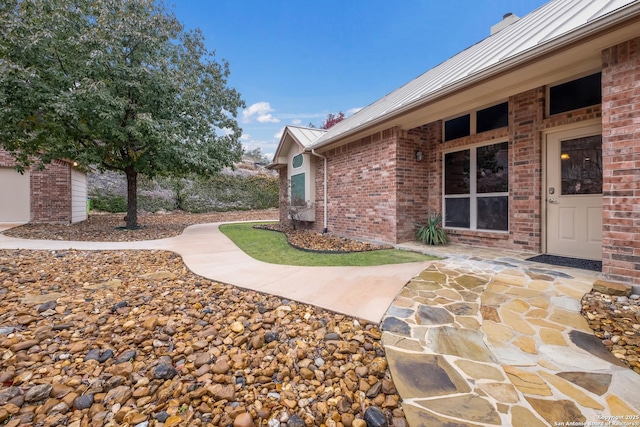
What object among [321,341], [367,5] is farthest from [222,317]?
[367,5]

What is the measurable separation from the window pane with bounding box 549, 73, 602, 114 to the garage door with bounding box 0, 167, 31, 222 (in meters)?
16.5

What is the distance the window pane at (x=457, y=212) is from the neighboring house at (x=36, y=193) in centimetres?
1395

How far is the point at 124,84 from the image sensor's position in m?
7.10

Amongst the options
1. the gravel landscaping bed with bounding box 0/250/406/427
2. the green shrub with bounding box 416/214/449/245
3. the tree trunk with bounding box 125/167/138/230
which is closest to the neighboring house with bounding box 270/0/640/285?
the green shrub with bounding box 416/214/449/245

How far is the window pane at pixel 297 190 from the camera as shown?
29.3ft

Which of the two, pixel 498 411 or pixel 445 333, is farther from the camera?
pixel 445 333

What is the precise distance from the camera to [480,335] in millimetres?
2271

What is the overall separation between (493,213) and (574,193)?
4.09 ft

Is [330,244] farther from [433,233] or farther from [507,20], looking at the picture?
[507,20]

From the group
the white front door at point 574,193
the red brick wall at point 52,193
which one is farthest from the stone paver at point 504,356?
the red brick wall at point 52,193

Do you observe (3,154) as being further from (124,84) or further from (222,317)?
(222,317)

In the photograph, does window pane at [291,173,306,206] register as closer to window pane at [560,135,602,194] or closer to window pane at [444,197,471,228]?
window pane at [444,197,471,228]

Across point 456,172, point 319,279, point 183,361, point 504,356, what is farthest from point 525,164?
point 183,361

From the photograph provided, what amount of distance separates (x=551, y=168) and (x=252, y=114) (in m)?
28.5
